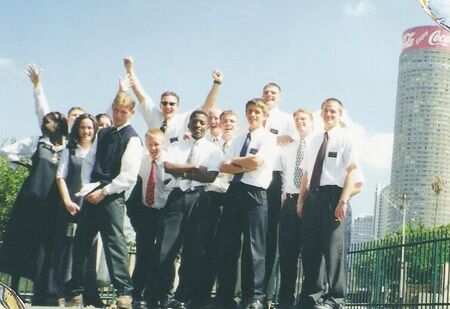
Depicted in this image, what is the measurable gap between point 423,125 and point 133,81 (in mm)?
152818

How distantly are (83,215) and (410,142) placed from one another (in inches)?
5814

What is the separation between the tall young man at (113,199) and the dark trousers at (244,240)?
89cm

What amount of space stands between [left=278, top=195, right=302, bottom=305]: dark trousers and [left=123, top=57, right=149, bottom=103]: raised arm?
A: 192 cm

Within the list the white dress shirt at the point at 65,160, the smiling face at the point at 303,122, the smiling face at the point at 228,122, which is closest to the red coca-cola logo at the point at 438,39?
the smiling face at the point at 303,122

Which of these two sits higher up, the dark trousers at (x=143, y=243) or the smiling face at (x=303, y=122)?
the smiling face at (x=303, y=122)

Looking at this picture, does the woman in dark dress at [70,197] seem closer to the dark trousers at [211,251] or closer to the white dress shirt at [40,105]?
the white dress shirt at [40,105]

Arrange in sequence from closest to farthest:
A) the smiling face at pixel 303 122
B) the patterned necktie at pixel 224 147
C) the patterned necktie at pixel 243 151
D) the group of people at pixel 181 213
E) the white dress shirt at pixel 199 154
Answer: the group of people at pixel 181 213 < the patterned necktie at pixel 243 151 < the white dress shirt at pixel 199 154 < the smiling face at pixel 303 122 < the patterned necktie at pixel 224 147

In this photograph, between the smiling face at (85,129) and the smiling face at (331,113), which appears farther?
the smiling face at (85,129)

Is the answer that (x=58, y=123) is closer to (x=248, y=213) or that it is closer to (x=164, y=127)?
(x=164, y=127)

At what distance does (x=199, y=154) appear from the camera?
21.0 ft

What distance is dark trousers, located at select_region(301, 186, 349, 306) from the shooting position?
585cm

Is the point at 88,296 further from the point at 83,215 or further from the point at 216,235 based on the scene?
the point at 216,235

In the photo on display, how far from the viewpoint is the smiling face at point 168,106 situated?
22.7ft

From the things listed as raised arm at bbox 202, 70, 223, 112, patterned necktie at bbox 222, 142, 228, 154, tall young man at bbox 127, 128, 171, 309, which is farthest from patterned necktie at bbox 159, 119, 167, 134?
patterned necktie at bbox 222, 142, 228, 154
